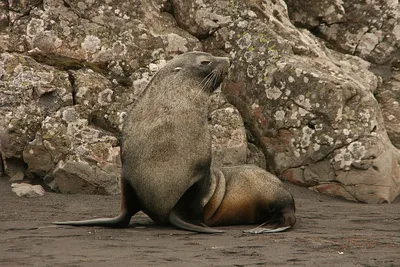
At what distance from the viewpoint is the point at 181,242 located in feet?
20.6

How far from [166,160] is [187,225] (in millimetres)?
699

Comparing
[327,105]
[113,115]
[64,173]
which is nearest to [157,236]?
[64,173]

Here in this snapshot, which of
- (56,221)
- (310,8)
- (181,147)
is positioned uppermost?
(310,8)

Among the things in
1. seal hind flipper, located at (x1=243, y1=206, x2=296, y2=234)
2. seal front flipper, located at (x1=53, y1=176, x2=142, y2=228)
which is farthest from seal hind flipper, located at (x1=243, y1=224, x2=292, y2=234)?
seal front flipper, located at (x1=53, y1=176, x2=142, y2=228)

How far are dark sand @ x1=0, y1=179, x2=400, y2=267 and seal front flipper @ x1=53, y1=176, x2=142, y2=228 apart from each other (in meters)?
0.16

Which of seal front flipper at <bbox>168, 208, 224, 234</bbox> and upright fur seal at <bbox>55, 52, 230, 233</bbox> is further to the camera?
upright fur seal at <bbox>55, 52, 230, 233</bbox>

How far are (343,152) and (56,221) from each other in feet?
15.3

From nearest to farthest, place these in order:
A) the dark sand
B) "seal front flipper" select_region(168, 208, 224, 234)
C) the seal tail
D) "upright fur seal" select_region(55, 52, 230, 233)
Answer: the dark sand
"seal front flipper" select_region(168, 208, 224, 234)
the seal tail
"upright fur seal" select_region(55, 52, 230, 233)

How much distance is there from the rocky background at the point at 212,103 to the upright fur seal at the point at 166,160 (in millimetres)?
2281

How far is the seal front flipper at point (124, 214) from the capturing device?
7.11 meters

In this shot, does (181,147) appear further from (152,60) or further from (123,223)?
(152,60)

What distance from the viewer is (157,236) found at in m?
6.61

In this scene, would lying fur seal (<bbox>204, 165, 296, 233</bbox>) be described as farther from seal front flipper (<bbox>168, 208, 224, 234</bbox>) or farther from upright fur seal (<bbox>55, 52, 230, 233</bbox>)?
seal front flipper (<bbox>168, 208, 224, 234</bbox>)

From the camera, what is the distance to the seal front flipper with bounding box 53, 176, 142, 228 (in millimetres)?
7113
